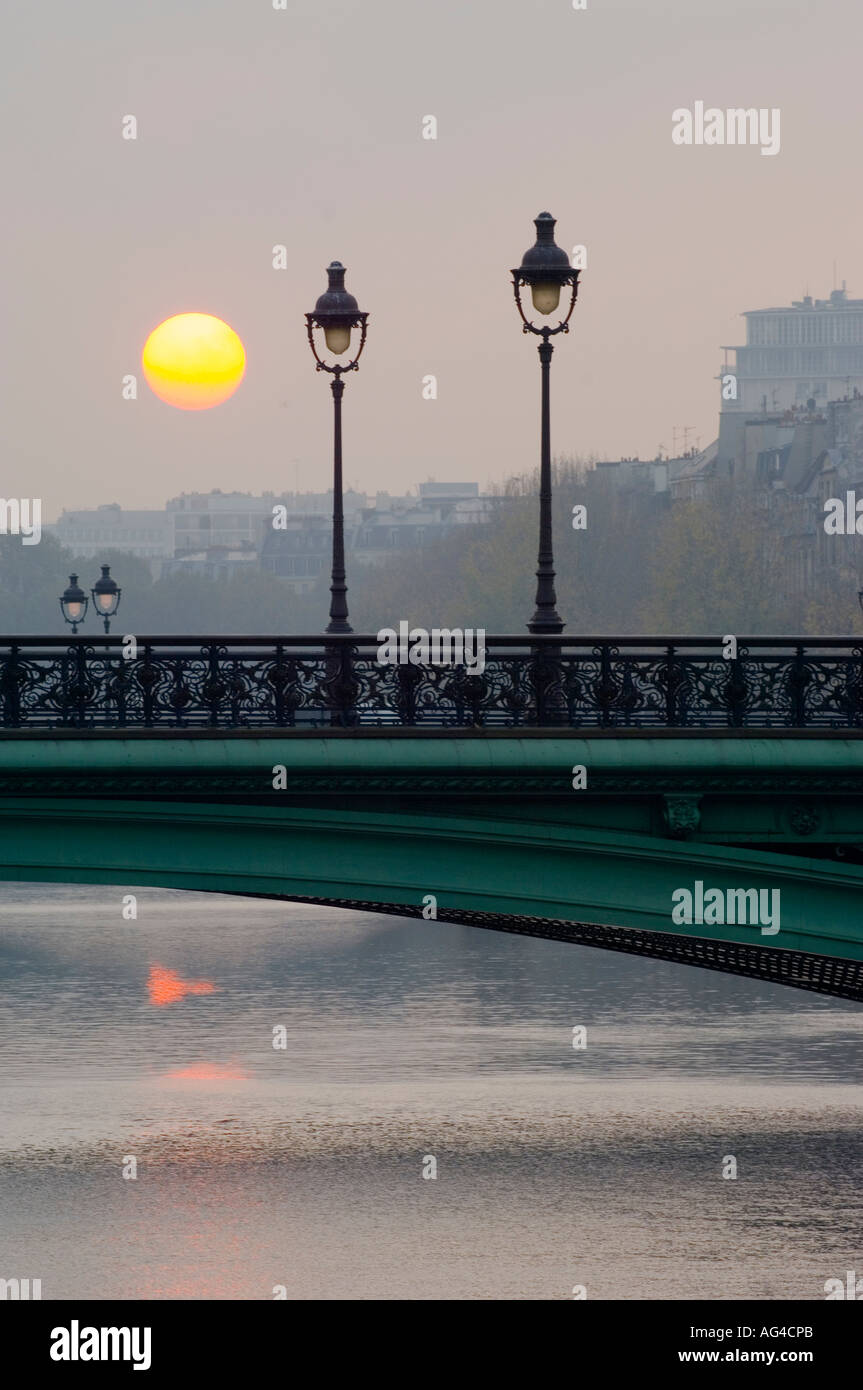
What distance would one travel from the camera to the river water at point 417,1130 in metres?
22.7

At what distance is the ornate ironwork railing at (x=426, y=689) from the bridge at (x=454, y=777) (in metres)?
0.02

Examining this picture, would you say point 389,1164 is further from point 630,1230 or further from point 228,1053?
point 228,1053

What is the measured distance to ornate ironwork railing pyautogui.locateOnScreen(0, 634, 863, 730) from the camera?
59.4 ft

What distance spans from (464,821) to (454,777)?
451 mm

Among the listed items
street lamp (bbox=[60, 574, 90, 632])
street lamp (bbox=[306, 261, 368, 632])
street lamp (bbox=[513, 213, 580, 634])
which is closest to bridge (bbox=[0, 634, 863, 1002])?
street lamp (bbox=[513, 213, 580, 634])

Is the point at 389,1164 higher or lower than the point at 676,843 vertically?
lower

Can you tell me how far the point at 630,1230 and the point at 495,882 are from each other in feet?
21.3

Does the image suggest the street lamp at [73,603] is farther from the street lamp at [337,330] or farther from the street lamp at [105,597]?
the street lamp at [337,330]

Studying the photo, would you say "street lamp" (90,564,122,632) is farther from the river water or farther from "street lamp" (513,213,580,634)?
"street lamp" (513,213,580,634)

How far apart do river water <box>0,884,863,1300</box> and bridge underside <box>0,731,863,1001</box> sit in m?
4.69

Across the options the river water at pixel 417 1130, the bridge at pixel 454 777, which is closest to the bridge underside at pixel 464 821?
the bridge at pixel 454 777
